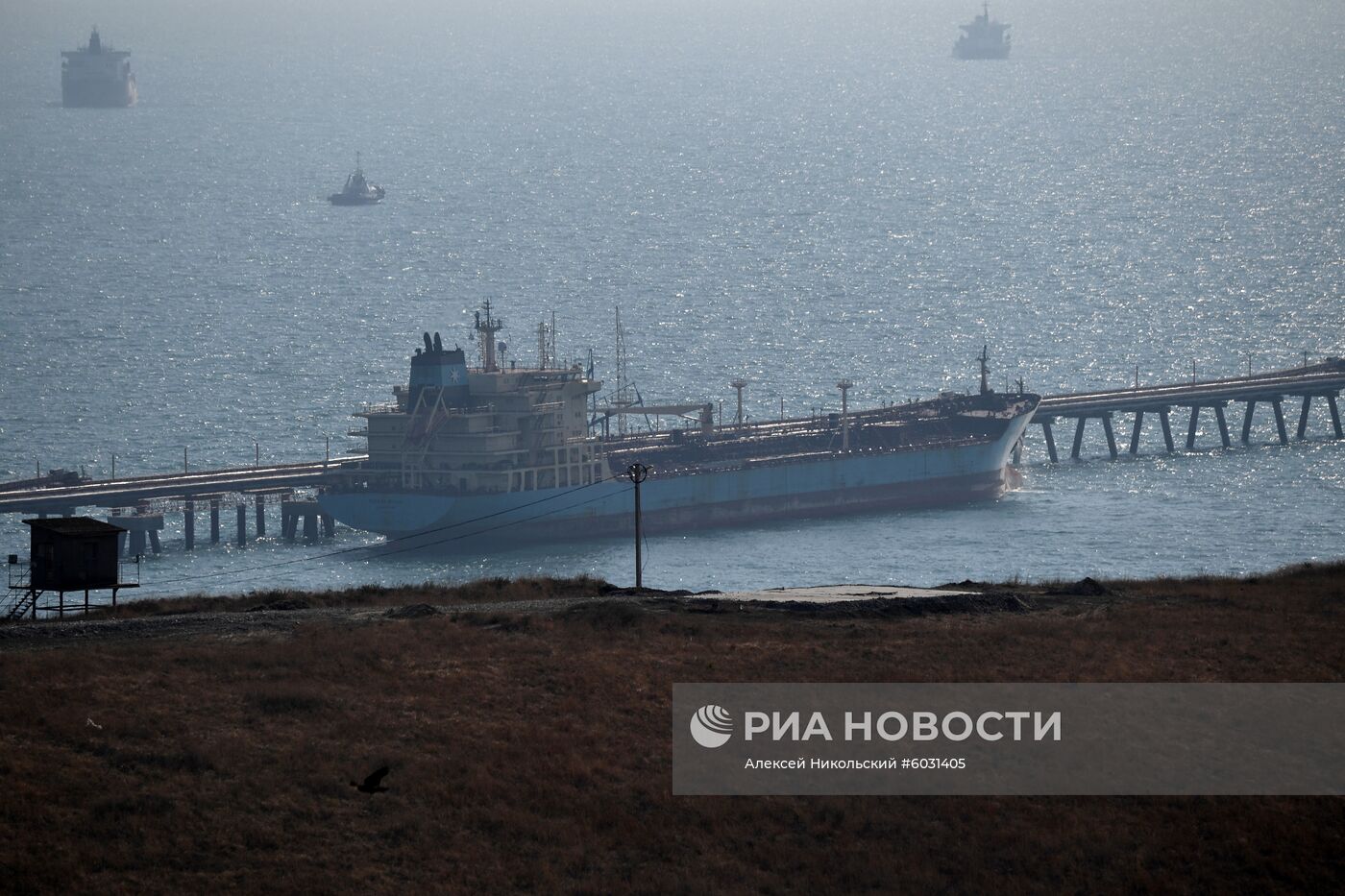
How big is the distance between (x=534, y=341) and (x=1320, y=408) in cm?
4835

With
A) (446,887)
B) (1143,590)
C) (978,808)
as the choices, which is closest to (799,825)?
(978,808)

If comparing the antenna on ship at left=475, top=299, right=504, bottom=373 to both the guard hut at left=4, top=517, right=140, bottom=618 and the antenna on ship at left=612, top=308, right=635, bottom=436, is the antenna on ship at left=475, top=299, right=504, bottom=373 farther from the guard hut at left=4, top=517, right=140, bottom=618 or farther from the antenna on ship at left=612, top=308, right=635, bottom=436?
the guard hut at left=4, top=517, right=140, bottom=618

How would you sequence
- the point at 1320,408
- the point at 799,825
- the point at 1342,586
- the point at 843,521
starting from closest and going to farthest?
the point at 799,825, the point at 1342,586, the point at 843,521, the point at 1320,408

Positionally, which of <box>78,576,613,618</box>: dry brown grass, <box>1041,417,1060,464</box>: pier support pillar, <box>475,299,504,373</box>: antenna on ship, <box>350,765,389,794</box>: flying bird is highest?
<box>475,299,504,373</box>: antenna on ship

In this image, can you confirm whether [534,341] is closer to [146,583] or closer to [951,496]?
→ [951,496]

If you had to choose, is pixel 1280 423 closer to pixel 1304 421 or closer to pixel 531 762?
pixel 1304 421

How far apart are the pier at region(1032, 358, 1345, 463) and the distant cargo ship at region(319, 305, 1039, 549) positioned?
9732 millimetres

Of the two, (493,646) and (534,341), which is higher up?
(534,341)

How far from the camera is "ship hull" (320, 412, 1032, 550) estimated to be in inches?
3575

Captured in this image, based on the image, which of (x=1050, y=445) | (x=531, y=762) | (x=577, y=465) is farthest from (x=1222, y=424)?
(x=531, y=762)

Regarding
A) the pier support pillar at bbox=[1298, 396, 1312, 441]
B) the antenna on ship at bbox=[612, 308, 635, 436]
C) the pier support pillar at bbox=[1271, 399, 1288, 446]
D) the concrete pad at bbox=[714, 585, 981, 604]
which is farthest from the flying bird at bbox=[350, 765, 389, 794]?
the pier support pillar at bbox=[1298, 396, 1312, 441]

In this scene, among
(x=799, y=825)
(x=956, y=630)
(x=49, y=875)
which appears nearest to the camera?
(x=49, y=875)

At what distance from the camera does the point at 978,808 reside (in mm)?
32500

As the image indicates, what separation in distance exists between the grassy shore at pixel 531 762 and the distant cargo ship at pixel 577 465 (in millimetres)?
48284
